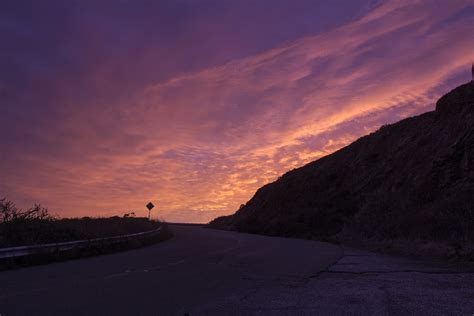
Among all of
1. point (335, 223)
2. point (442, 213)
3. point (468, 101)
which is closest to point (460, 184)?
point (442, 213)

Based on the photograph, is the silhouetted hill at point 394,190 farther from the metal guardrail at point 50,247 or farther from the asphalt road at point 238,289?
the metal guardrail at point 50,247

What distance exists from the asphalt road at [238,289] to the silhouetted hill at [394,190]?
23.5 ft

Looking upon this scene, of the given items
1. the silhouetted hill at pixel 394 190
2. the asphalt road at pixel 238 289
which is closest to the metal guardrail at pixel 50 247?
the asphalt road at pixel 238 289

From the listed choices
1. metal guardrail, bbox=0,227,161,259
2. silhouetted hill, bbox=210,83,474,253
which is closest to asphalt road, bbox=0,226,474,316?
metal guardrail, bbox=0,227,161,259

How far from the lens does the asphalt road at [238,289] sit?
7809mm

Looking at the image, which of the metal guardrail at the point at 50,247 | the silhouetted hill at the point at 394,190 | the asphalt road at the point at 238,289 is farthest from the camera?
the silhouetted hill at the point at 394,190

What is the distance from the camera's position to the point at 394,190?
35.0m

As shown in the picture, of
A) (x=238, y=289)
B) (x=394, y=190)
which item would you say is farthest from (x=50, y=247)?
(x=394, y=190)

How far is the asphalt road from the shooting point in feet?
25.6

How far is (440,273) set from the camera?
12547 millimetres

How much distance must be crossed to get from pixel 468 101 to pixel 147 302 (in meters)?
32.0

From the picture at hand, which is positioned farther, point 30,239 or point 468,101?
point 468,101

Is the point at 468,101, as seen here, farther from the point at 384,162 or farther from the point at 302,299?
the point at 302,299

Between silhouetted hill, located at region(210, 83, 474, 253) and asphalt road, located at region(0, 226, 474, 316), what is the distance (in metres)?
7.16
